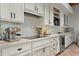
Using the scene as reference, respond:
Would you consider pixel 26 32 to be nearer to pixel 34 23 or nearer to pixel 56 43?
pixel 34 23

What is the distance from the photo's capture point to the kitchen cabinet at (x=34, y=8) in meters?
2.44

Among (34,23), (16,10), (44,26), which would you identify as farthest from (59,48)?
(16,10)

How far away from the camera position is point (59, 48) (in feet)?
11.0

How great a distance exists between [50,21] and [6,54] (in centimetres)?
209

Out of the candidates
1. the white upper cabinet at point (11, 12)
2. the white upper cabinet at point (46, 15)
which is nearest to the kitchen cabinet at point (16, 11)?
the white upper cabinet at point (11, 12)

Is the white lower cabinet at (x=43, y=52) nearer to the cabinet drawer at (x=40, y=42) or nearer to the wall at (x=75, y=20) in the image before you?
the cabinet drawer at (x=40, y=42)

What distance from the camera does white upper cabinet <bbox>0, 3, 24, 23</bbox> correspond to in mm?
1780

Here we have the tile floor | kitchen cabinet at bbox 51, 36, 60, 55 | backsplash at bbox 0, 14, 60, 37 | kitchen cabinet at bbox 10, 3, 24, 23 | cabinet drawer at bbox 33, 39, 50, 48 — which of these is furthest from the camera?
kitchen cabinet at bbox 51, 36, 60, 55

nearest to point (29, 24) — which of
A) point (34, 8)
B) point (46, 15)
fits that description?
point (34, 8)

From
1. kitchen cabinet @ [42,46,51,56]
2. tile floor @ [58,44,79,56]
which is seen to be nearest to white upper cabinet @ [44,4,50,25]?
kitchen cabinet @ [42,46,51,56]

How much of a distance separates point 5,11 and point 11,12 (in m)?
0.13

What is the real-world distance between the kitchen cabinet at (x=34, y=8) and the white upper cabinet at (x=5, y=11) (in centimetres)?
55

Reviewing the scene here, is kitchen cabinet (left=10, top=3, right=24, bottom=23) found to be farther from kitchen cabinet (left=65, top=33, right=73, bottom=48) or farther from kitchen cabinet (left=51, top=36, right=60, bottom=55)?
kitchen cabinet (left=65, top=33, right=73, bottom=48)

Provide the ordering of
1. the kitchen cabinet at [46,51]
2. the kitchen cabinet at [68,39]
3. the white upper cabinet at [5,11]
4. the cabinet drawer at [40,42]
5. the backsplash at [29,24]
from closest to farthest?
the white upper cabinet at [5,11] → the cabinet drawer at [40,42] → the kitchen cabinet at [46,51] → the backsplash at [29,24] → the kitchen cabinet at [68,39]
